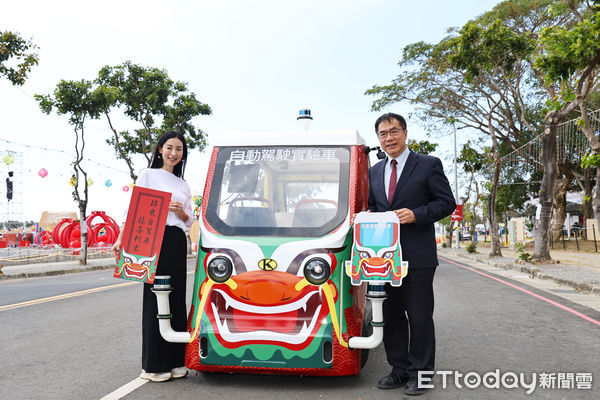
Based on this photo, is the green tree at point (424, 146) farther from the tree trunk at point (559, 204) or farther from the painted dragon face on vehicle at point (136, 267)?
the painted dragon face on vehicle at point (136, 267)

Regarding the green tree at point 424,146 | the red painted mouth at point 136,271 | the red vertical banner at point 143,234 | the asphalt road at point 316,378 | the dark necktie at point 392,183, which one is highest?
the green tree at point 424,146

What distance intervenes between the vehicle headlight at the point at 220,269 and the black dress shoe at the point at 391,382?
4.63 feet

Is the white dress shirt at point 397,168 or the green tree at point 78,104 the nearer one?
the white dress shirt at point 397,168

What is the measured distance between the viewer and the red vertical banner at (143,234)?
3.96 m

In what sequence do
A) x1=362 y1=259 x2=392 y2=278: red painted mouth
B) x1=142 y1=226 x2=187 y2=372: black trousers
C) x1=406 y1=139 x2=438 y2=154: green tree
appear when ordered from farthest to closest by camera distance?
1. x1=406 y1=139 x2=438 y2=154: green tree
2. x1=142 y1=226 x2=187 y2=372: black trousers
3. x1=362 y1=259 x2=392 y2=278: red painted mouth

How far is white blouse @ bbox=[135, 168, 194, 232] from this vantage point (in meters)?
4.24

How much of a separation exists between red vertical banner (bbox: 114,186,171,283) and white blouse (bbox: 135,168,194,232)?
0.53 ft

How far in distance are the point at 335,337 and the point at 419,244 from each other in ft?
3.06

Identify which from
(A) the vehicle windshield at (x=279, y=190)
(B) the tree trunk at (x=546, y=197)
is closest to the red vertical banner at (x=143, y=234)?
(A) the vehicle windshield at (x=279, y=190)

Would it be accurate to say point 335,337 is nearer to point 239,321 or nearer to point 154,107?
point 239,321

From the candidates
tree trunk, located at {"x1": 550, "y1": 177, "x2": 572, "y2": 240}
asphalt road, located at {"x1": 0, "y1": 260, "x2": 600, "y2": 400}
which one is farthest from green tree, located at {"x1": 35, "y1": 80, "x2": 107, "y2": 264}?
tree trunk, located at {"x1": 550, "y1": 177, "x2": 572, "y2": 240}

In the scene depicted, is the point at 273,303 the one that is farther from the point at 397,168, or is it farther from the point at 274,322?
the point at 397,168

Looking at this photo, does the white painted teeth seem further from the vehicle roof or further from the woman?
the vehicle roof

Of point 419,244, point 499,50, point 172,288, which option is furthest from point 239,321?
point 499,50
